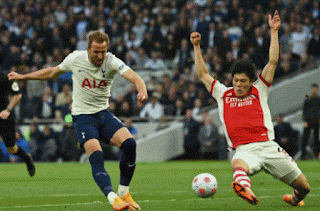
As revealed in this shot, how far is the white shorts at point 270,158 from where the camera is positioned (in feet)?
25.0

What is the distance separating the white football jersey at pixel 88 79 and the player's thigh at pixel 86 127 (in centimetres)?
8

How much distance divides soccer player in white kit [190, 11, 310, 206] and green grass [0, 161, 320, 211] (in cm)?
46

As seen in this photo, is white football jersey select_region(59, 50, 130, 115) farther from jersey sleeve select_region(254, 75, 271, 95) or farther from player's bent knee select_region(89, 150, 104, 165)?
jersey sleeve select_region(254, 75, 271, 95)

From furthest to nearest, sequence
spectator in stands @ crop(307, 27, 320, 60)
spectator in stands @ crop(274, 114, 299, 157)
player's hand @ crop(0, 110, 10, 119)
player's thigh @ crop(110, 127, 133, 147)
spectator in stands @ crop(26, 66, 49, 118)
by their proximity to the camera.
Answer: spectator in stands @ crop(26, 66, 49, 118), spectator in stands @ crop(307, 27, 320, 60), spectator in stands @ crop(274, 114, 299, 157), player's hand @ crop(0, 110, 10, 119), player's thigh @ crop(110, 127, 133, 147)

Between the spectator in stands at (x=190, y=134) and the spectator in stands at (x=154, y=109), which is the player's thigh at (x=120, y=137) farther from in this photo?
the spectator in stands at (x=154, y=109)

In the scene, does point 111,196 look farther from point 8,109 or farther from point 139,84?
point 8,109

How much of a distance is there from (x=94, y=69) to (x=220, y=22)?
1556 cm

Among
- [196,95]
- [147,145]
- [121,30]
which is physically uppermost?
[121,30]

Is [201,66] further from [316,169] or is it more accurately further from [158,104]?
[158,104]

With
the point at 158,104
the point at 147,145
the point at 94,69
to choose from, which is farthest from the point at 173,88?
the point at 94,69

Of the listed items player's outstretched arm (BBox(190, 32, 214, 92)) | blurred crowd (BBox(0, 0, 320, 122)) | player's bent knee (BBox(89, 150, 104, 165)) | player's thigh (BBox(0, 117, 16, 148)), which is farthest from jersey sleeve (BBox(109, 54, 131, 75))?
blurred crowd (BBox(0, 0, 320, 122))

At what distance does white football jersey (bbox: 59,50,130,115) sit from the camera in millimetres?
8281

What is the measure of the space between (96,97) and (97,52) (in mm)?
674

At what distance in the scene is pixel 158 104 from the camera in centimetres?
2236
